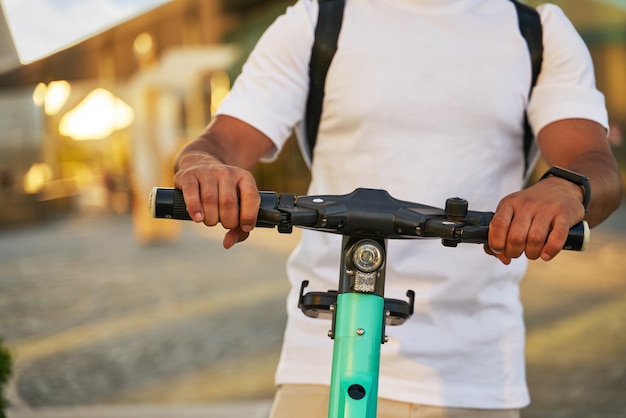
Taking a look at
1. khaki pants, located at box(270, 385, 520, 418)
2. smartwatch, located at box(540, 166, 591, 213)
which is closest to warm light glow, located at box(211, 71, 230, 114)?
khaki pants, located at box(270, 385, 520, 418)

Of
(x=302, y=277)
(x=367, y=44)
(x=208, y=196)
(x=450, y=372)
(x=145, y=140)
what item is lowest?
(x=450, y=372)

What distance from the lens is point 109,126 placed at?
22.0 m

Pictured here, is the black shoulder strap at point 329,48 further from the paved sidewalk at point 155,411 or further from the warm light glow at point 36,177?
the warm light glow at point 36,177

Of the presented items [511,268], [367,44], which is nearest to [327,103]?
[367,44]

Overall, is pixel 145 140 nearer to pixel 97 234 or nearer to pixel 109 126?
pixel 97 234

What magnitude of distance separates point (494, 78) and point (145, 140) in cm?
1046

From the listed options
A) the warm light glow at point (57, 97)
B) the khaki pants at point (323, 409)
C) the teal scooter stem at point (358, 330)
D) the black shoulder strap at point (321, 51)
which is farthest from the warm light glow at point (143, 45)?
the teal scooter stem at point (358, 330)

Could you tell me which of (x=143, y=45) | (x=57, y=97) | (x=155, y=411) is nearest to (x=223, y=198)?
(x=155, y=411)

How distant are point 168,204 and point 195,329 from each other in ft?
18.1

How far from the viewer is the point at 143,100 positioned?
40.0 ft

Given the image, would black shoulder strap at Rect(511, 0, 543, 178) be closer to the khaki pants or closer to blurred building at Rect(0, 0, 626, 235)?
the khaki pants

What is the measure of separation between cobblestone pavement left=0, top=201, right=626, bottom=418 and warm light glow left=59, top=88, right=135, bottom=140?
319 inches

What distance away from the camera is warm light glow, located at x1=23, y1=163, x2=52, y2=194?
1537 cm

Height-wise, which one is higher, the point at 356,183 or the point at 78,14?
the point at 78,14
